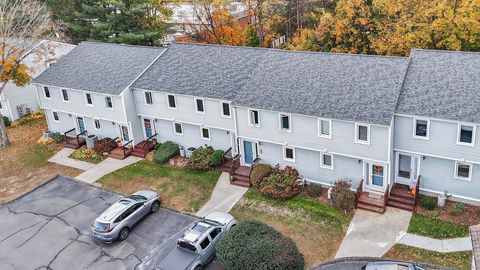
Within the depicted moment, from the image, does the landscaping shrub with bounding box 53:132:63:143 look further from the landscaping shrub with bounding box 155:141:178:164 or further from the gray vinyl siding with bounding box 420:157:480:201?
the gray vinyl siding with bounding box 420:157:480:201

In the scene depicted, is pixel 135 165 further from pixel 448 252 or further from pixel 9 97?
pixel 448 252

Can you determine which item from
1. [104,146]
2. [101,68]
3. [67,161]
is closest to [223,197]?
[104,146]

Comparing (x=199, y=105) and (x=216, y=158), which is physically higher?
(x=199, y=105)

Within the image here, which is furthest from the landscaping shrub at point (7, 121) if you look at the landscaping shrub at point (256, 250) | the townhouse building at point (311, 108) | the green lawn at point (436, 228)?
the green lawn at point (436, 228)

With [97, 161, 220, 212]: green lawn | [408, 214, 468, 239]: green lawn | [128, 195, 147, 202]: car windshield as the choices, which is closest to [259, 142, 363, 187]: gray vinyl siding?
[97, 161, 220, 212]: green lawn

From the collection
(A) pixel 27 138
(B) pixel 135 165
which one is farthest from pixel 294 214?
(A) pixel 27 138

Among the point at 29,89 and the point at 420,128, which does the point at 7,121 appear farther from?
the point at 420,128
